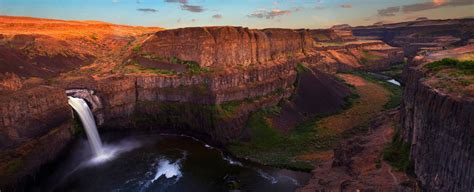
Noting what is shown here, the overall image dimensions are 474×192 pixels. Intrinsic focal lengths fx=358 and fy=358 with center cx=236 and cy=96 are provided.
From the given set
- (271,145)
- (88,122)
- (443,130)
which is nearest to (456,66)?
(443,130)

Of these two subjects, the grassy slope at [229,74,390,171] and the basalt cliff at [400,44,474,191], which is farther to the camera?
the grassy slope at [229,74,390,171]

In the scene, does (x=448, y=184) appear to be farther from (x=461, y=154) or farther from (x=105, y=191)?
(x=105, y=191)

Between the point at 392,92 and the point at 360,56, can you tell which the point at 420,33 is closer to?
the point at 360,56

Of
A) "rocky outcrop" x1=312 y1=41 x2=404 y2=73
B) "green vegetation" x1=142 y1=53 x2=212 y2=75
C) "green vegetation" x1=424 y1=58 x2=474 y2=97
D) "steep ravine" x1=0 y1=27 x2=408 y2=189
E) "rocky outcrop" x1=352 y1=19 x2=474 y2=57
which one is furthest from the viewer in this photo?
"rocky outcrop" x1=352 y1=19 x2=474 y2=57

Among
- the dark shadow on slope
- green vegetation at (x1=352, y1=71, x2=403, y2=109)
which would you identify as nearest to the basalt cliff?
the dark shadow on slope

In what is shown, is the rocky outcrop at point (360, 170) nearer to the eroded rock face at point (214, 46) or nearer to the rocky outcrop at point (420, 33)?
the eroded rock face at point (214, 46)

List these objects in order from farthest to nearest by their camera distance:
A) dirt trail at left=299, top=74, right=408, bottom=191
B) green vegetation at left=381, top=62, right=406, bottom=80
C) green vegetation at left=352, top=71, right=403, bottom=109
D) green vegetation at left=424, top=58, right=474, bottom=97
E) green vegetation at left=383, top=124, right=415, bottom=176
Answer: green vegetation at left=381, top=62, right=406, bottom=80 < green vegetation at left=352, top=71, right=403, bottom=109 < green vegetation at left=383, top=124, right=415, bottom=176 < dirt trail at left=299, top=74, right=408, bottom=191 < green vegetation at left=424, top=58, right=474, bottom=97

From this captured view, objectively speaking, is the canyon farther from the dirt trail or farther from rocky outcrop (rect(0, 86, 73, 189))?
the dirt trail
